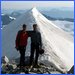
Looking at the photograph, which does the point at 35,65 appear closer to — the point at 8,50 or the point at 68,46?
the point at 8,50

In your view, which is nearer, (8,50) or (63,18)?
(8,50)

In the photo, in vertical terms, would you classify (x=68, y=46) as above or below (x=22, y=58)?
below

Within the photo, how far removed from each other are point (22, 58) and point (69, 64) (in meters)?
3.01

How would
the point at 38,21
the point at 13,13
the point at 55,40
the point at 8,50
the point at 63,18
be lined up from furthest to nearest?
the point at 63,18 → the point at 13,13 → the point at 38,21 → the point at 55,40 → the point at 8,50

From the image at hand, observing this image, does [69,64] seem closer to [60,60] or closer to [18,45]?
[60,60]

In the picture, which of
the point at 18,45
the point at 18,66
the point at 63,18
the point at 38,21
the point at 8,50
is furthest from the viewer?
the point at 63,18

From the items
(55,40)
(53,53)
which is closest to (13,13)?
(55,40)

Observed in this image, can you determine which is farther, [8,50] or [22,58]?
[8,50]

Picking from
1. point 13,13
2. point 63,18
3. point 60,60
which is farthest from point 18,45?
point 63,18

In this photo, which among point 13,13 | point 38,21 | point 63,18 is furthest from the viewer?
point 63,18

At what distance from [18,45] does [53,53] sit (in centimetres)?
344

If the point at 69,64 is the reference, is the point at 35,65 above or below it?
above

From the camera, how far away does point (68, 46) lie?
40.2ft

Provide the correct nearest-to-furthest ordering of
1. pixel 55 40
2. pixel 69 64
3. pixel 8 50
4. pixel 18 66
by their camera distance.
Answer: pixel 18 66
pixel 69 64
pixel 8 50
pixel 55 40
